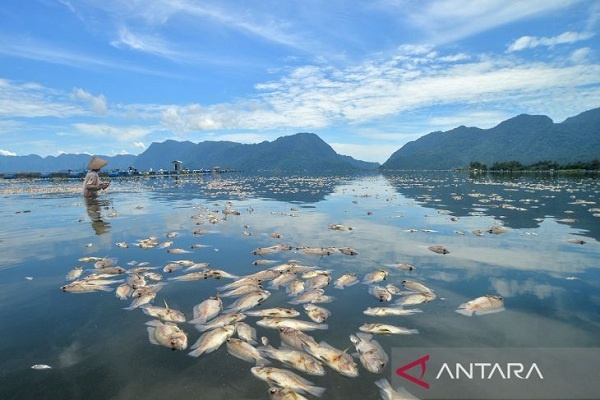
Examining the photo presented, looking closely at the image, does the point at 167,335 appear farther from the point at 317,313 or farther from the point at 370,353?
the point at 370,353

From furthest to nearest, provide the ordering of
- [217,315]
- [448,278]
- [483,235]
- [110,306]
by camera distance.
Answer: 1. [483,235]
2. [448,278]
3. [110,306]
4. [217,315]

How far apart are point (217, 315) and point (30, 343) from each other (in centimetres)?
383

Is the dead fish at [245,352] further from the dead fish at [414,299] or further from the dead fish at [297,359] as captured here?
the dead fish at [414,299]

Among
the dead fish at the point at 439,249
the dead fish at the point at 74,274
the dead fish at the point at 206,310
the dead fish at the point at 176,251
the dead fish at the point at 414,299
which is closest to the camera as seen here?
the dead fish at the point at 206,310

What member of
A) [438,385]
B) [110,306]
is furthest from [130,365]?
[438,385]

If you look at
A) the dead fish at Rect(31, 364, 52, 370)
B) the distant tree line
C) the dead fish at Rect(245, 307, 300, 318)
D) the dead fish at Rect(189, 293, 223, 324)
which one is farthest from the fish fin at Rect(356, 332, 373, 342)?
the distant tree line

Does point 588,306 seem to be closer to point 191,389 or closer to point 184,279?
point 191,389

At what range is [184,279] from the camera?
10.7m

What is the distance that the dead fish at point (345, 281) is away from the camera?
33.2ft

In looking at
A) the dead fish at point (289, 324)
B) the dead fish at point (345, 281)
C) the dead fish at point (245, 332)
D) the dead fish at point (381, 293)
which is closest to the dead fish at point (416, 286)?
the dead fish at point (381, 293)

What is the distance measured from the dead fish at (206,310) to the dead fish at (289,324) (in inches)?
47.5

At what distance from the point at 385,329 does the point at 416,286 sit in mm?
2806

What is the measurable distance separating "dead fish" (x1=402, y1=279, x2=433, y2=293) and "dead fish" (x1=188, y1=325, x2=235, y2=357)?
524cm

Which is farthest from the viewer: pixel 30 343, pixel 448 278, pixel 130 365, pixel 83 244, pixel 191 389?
pixel 83 244
